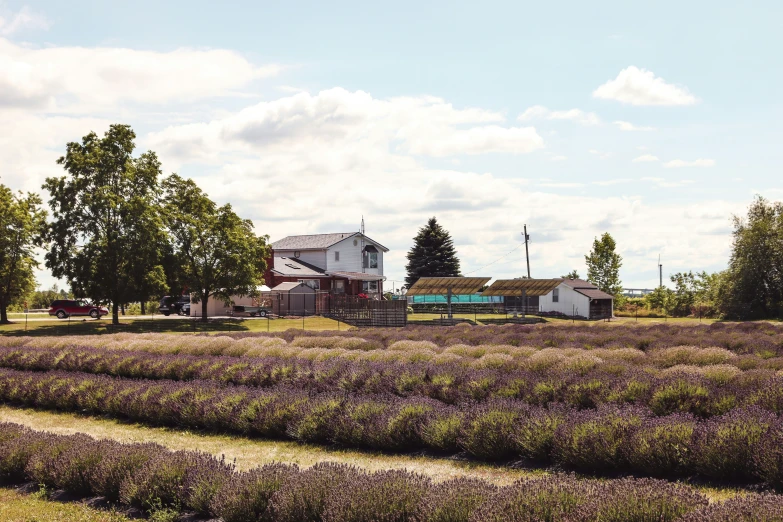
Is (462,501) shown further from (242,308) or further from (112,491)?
(242,308)

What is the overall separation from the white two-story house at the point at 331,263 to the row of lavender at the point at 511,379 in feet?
152

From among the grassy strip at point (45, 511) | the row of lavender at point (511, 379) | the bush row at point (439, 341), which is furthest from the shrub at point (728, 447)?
the bush row at point (439, 341)

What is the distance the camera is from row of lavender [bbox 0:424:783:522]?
5.92m

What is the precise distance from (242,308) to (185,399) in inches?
1756

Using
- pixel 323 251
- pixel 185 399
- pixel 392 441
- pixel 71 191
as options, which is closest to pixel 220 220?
pixel 71 191

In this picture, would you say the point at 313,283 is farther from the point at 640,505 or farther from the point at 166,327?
the point at 640,505

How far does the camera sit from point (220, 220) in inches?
1969

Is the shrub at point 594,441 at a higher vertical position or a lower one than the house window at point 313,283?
lower

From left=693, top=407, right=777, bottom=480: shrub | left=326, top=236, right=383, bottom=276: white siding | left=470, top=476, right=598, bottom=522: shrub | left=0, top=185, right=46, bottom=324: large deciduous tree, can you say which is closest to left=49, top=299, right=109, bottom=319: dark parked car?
left=0, top=185, right=46, bottom=324: large deciduous tree

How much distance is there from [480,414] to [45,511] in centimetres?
608

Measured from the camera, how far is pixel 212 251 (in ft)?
162

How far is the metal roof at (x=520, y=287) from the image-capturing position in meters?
52.8

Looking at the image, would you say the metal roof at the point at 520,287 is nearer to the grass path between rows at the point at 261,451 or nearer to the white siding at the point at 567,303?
the white siding at the point at 567,303

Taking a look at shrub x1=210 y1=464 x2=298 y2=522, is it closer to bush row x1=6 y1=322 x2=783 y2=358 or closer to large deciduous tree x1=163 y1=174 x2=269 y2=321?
bush row x1=6 y1=322 x2=783 y2=358
